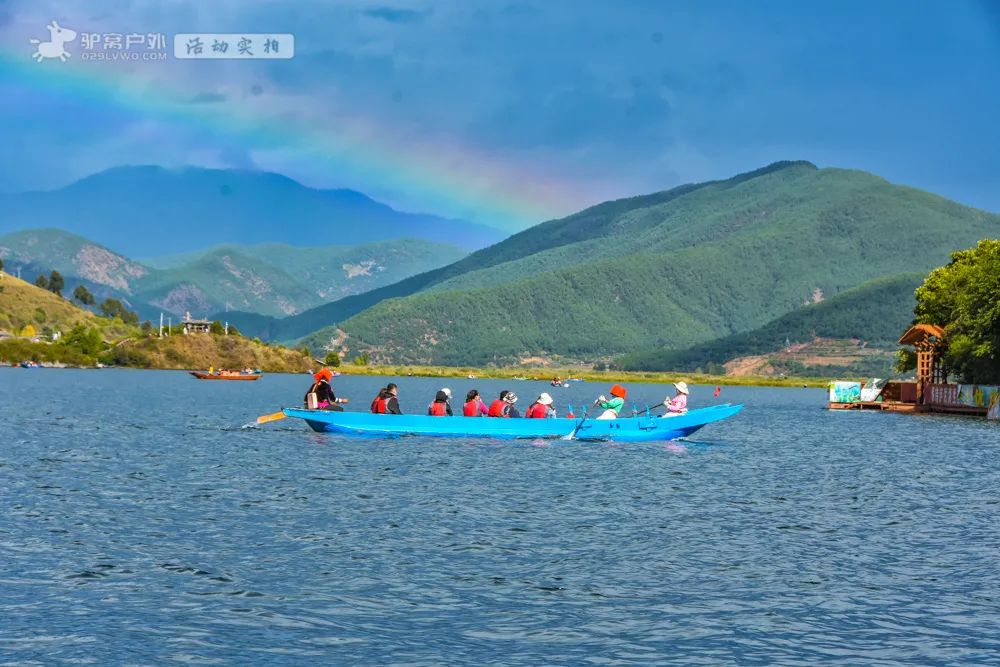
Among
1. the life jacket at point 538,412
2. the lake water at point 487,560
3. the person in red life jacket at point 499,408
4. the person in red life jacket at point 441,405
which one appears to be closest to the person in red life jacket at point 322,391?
the person in red life jacket at point 441,405

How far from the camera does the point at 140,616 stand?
21.4 m

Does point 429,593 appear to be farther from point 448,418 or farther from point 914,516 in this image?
point 448,418

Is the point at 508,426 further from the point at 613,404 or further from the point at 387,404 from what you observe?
the point at 387,404

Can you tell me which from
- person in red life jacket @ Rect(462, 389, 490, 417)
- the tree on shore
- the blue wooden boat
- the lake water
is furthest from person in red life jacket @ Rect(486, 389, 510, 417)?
the tree on shore

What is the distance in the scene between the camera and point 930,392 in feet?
363

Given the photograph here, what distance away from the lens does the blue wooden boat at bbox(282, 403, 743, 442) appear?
5944cm

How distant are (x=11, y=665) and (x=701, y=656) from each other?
434 inches

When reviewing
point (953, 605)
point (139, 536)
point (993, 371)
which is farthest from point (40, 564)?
point (993, 371)

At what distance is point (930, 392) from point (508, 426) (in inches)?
2569

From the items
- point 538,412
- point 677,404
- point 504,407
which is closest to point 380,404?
point 504,407

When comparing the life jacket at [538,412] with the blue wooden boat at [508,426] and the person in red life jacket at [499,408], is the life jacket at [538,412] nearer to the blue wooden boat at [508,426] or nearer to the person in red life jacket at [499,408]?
the blue wooden boat at [508,426]

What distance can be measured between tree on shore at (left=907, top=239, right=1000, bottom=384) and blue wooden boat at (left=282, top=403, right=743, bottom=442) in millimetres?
41439

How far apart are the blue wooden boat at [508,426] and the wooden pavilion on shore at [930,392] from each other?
48.4m

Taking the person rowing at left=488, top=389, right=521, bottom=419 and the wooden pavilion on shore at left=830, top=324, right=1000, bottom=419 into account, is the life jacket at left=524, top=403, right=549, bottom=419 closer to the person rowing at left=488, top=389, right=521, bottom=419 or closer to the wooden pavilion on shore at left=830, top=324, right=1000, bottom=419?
the person rowing at left=488, top=389, right=521, bottom=419
